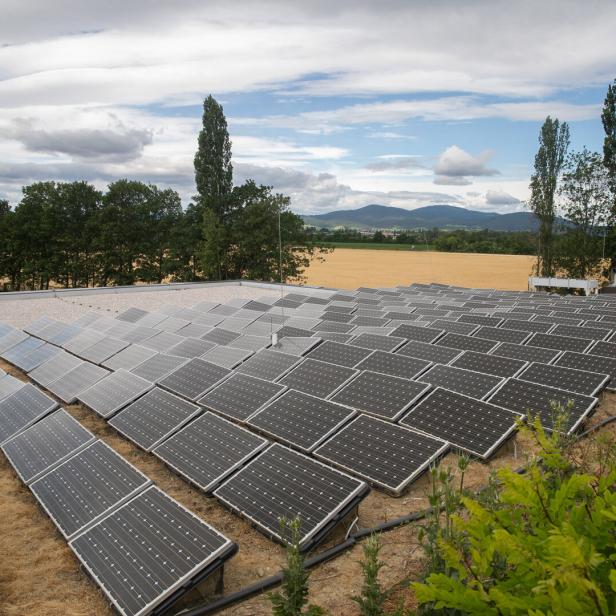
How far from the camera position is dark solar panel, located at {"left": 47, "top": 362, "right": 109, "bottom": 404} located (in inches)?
453

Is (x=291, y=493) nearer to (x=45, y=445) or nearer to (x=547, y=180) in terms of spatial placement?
(x=45, y=445)

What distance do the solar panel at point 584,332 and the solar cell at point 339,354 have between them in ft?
21.9

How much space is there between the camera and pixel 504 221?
82.1 metres

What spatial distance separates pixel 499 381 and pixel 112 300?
90.4ft

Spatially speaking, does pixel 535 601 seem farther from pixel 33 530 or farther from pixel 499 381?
pixel 499 381

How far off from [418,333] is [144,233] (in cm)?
4842

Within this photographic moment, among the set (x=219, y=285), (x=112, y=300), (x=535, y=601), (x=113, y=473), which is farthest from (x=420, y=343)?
(x=219, y=285)

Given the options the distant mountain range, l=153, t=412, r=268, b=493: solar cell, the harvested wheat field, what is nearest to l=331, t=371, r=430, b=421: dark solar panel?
l=153, t=412, r=268, b=493: solar cell

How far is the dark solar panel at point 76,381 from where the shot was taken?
11.5 m

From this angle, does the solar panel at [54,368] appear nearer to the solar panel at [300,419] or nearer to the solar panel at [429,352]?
the solar panel at [300,419]

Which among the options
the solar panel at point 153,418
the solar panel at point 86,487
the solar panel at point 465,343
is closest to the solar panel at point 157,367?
the solar panel at point 153,418

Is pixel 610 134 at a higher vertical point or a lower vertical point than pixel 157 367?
higher

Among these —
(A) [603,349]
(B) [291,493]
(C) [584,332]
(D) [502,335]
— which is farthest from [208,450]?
(C) [584,332]

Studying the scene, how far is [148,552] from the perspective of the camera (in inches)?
207
